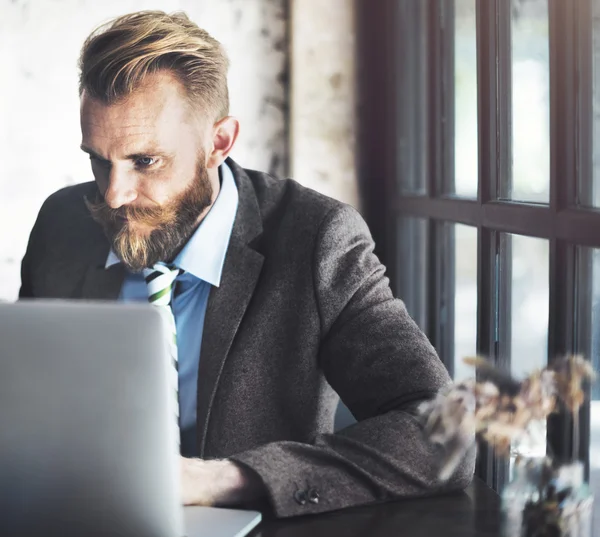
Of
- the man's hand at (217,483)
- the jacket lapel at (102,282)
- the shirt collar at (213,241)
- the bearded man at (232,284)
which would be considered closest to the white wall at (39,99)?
the bearded man at (232,284)

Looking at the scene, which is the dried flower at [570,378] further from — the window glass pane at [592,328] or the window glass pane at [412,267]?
the window glass pane at [412,267]

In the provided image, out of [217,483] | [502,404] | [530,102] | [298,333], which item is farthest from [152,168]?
[502,404]

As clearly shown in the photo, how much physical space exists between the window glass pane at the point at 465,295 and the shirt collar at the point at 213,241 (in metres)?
0.61

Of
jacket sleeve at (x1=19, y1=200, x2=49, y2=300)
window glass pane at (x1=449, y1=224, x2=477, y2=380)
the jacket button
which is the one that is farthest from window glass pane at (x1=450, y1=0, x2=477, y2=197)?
jacket sleeve at (x1=19, y1=200, x2=49, y2=300)

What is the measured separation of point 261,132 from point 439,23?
777mm

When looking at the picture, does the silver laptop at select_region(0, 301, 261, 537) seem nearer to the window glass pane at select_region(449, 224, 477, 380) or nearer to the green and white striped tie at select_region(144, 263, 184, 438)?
the green and white striped tie at select_region(144, 263, 184, 438)

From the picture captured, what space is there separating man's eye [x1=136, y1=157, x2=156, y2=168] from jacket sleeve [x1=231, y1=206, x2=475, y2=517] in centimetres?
53

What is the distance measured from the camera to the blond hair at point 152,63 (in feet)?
6.79

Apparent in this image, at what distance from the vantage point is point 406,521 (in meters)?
1.18

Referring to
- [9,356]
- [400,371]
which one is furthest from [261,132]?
[9,356]

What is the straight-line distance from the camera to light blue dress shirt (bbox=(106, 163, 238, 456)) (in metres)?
1.84

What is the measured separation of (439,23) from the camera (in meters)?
2.27

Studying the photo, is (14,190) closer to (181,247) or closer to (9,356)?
(181,247)

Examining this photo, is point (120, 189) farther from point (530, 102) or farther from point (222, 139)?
point (530, 102)
